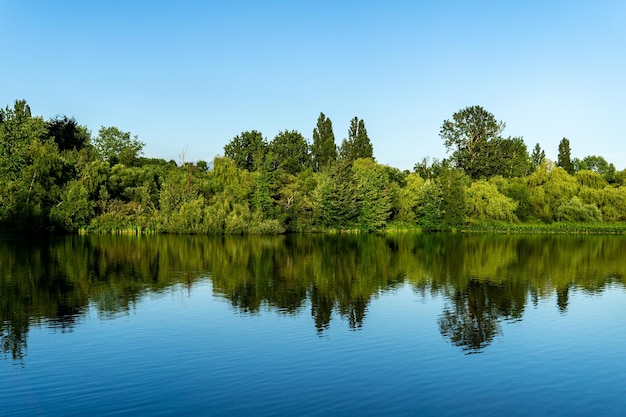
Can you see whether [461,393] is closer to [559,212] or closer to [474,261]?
[474,261]

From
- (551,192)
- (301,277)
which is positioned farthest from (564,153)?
(301,277)

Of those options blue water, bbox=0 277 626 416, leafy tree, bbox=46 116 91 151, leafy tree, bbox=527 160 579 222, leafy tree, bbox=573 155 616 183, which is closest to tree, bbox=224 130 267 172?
leafy tree, bbox=46 116 91 151

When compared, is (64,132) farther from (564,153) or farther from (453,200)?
(564,153)

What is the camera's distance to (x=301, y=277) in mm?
31016

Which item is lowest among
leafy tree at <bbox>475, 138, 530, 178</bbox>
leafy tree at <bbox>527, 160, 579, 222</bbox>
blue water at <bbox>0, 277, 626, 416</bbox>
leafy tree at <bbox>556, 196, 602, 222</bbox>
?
blue water at <bbox>0, 277, 626, 416</bbox>

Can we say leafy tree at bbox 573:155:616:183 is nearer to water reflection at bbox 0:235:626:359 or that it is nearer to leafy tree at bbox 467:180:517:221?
leafy tree at bbox 467:180:517:221

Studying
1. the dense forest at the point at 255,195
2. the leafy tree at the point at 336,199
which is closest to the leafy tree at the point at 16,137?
the dense forest at the point at 255,195

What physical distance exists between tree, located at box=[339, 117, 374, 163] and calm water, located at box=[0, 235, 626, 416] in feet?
239

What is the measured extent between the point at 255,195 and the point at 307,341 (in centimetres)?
5932

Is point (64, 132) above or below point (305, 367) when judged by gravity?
above

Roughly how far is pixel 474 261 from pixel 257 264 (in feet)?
54.3

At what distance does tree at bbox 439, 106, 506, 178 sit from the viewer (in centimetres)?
11112

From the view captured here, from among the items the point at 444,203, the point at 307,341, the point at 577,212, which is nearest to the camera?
the point at 307,341

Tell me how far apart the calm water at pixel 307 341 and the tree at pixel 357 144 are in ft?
239
